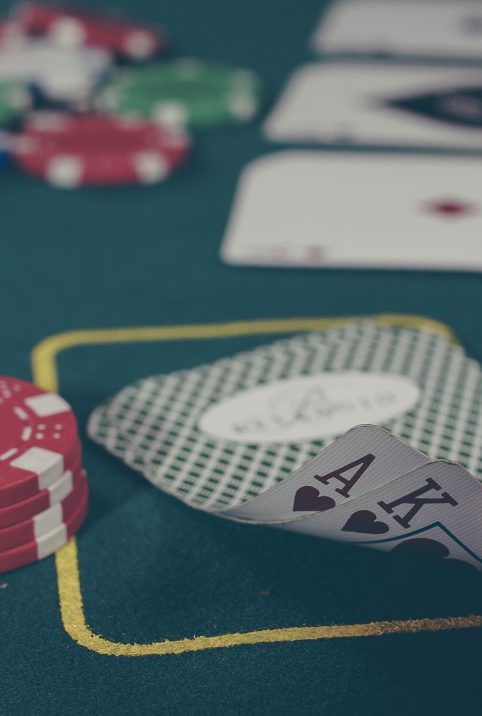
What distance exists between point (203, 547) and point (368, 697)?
1.16ft

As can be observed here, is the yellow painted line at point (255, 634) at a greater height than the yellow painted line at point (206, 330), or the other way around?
the yellow painted line at point (206, 330)

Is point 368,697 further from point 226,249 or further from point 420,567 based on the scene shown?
point 226,249

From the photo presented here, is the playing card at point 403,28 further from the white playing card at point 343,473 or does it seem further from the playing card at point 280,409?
the white playing card at point 343,473

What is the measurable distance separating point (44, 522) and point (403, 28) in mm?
3353

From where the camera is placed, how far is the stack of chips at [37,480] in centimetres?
141

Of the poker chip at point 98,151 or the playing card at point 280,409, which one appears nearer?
Result: the playing card at point 280,409

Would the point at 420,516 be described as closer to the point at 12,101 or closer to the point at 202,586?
the point at 202,586

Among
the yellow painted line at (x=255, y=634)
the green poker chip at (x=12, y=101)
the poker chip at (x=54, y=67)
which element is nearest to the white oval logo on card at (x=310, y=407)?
the yellow painted line at (x=255, y=634)

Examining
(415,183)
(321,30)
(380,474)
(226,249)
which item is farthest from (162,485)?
(321,30)

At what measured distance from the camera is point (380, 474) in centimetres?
135

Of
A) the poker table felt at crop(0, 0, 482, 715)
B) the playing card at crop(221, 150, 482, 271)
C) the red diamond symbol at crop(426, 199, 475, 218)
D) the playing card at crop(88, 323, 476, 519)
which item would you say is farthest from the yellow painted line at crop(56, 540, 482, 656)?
the red diamond symbol at crop(426, 199, 475, 218)

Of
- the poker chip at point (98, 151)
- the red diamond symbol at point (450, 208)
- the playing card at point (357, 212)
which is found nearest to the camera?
the playing card at point (357, 212)

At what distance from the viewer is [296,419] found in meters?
1.76

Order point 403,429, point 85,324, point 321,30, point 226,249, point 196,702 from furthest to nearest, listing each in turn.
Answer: point 321,30 → point 226,249 → point 85,324 → point 403,429 → point 196,702
